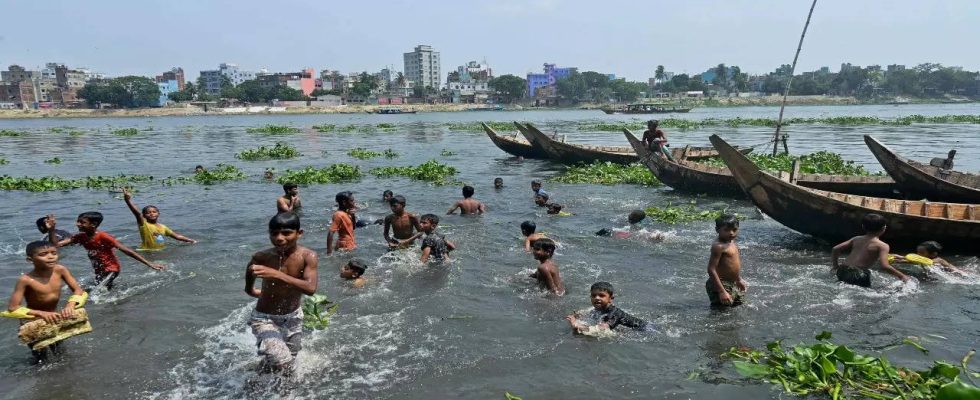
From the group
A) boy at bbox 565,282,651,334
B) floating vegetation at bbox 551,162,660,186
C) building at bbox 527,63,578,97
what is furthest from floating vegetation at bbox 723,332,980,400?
building at bbox 527,63,578,97

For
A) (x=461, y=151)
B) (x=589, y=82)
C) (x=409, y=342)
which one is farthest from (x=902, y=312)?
(x=589, y=82)

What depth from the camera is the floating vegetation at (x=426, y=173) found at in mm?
21672

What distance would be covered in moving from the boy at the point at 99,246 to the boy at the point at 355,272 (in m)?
2.65

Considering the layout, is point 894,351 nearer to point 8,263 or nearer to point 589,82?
point 8,263

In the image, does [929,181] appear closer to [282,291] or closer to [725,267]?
[725,267]

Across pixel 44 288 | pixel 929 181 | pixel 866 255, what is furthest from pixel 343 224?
pixel 929 181

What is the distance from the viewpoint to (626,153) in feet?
77.6

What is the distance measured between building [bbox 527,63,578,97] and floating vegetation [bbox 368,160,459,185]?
15186 cm

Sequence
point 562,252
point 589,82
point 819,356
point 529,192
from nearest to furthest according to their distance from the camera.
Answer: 1. point 819,356
2. point 562,252
3. point 529,192
4. point 589,82

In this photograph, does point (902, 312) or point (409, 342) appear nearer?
point (409, 342)

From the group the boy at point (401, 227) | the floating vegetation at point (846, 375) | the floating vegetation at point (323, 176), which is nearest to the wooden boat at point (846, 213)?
the floating vegetation at point (846, 375)

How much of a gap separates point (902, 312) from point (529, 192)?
39.3ft

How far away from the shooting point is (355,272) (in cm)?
924

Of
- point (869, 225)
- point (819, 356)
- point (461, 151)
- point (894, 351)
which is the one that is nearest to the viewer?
point (819, 356)
